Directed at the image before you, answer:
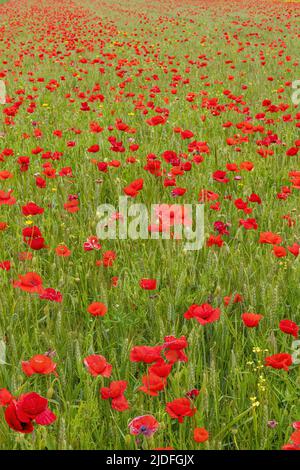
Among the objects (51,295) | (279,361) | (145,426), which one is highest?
(51,295)

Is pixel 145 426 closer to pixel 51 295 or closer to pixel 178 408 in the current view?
pixel 178 408

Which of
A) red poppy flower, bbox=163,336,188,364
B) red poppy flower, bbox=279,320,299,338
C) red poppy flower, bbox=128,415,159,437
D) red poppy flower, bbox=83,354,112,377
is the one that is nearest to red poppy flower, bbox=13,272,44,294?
red poppy flower, bbox=83,354,112,377

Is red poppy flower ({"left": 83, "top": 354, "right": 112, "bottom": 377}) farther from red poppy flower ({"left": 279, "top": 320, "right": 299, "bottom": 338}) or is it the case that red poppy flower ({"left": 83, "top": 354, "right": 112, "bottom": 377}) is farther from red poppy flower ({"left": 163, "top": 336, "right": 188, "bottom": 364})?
red poppy flower ({"left": 279, "top": 320, "right": 299, "bottom": 338})

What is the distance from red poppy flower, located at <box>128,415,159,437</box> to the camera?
1.32m

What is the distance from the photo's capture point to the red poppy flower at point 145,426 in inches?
52.0

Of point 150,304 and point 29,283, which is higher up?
point 29,283

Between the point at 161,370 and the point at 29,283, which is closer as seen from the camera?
the point at 161,370

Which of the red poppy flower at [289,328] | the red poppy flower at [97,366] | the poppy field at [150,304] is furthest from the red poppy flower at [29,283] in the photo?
the red poppy flower at [289,328]

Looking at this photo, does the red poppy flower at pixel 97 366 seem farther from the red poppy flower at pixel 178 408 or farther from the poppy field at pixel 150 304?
the red poppy flower at pixel 178 408

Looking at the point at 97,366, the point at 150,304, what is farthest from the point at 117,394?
the point at 150,304

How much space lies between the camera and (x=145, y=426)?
1.33 meters

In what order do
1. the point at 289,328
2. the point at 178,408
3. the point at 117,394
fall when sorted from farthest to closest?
1. the point at 289,328
2. the point at 117,394
3. the point at 178,408

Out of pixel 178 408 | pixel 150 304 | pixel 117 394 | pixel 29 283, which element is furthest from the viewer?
pixel 150 304

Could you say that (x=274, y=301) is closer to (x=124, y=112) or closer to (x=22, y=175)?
(x=22, y=175)
